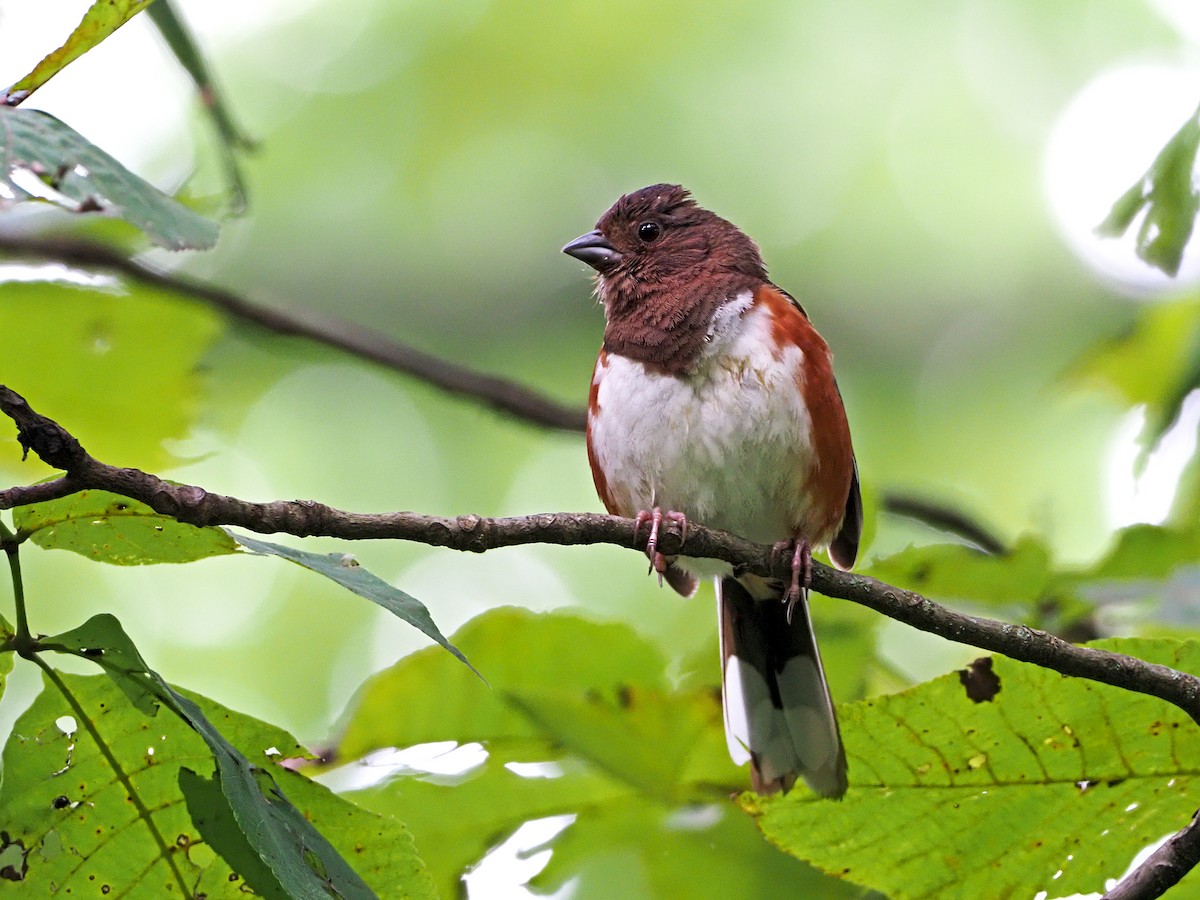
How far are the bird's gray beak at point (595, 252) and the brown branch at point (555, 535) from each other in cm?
173

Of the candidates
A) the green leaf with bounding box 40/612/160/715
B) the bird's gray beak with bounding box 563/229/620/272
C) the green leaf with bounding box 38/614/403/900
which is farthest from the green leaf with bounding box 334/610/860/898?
the bird's gray beak with bounding box 563/229/620/272

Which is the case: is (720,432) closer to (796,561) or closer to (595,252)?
(796,561)

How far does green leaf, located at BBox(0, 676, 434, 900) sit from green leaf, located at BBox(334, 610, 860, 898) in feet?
2.91

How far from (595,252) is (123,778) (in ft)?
8.36

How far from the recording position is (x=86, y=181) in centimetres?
168

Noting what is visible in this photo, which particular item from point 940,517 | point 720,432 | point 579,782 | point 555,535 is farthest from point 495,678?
point 940,517

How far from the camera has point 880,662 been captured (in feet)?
11.2

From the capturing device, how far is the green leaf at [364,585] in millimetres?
1624

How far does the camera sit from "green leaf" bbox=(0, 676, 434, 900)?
1.85 metres

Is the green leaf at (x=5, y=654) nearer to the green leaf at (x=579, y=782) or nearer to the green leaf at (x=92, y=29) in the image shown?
the green leaf at (x=92, y=29)

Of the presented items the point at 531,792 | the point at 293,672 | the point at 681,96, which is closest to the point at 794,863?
the point at 531,792

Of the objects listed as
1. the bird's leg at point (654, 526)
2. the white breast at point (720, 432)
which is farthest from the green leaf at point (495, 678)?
the white breast at point (720, 432)

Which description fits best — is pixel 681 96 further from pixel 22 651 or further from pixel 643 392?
pixel 22 651

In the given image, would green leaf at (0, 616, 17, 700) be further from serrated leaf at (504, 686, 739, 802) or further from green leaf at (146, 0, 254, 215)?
serrated leaf at (504, 686, 739, 802)
